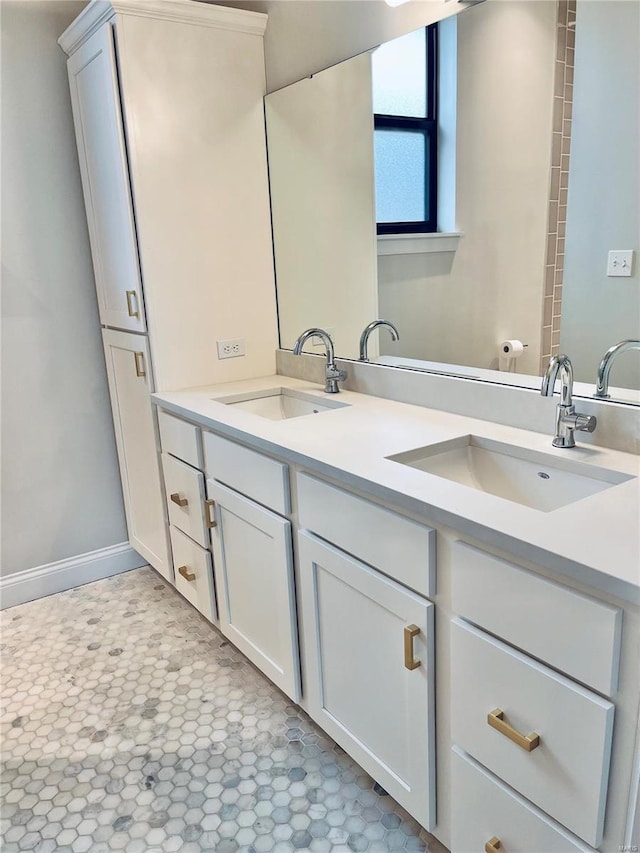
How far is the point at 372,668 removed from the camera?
4.58 feet

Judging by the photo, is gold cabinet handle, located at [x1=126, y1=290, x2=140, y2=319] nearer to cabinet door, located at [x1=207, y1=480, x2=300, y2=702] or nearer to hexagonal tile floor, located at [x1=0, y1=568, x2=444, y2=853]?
cabinet door, located at [x1=207, y1=480, x2=300, y2=702]

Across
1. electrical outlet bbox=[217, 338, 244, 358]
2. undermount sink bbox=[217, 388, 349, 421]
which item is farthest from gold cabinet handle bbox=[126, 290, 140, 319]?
undermount sink bbox=[217, 388, 349, 421]

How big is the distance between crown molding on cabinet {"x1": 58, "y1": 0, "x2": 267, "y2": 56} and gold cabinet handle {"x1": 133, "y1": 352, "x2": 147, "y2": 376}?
1.04m

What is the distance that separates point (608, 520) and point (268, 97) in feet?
6.33

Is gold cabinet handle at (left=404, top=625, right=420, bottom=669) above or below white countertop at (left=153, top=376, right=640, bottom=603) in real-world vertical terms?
below

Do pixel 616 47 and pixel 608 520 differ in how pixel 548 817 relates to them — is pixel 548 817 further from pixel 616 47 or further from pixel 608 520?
pixel 616 47

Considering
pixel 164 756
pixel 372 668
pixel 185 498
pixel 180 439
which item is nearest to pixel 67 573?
pixel 185 498

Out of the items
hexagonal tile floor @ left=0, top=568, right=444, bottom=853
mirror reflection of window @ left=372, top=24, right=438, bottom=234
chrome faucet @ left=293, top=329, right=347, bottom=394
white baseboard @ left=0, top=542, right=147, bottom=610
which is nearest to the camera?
hexagonal tile floor @ left=0, top=568, right=444, bottom=853

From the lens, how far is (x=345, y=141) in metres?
2.06

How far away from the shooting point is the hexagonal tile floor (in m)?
1.50

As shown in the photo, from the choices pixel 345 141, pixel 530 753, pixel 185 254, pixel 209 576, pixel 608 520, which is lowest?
pixel 209 576

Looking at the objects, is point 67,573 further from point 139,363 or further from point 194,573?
point 139,363

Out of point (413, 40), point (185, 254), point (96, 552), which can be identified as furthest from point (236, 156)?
point (96, 552)

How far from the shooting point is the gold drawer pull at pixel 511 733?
1017 mm
